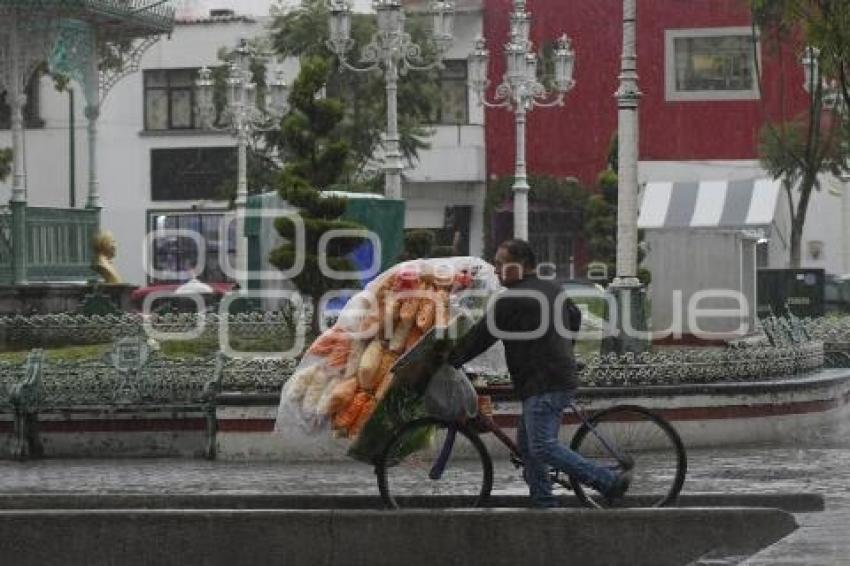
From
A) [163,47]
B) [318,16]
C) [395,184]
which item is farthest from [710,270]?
[163,47]

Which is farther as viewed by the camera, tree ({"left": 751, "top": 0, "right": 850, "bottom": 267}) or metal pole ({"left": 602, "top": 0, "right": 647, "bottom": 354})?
metal pole ({"left": 602, "top": 0, "right": 647, "bottom": 354})

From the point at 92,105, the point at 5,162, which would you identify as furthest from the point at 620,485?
the point at 5,162

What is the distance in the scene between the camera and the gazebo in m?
27.0

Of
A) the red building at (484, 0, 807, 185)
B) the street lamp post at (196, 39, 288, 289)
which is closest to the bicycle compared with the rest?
the street lamp post at (196, 39, 288, 289)

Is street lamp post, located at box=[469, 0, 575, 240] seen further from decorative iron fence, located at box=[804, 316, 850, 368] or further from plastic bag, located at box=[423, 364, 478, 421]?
plastic bag, located at box=[423, 364, 478, 421]

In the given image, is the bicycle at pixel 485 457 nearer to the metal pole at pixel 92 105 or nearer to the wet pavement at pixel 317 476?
the wet pavement at pixel 317 476

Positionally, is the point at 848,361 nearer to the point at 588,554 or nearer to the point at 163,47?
the point at 588,554

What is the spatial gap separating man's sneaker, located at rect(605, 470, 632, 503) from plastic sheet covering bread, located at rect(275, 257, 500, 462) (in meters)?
1.30

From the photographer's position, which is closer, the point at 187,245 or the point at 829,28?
the point at 829,28

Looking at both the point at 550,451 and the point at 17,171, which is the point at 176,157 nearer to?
the point at 17,171

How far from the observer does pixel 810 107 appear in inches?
1410

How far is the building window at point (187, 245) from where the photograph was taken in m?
53.5

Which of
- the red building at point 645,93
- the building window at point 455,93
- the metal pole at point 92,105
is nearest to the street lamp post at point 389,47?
the metal pole at point 92,105

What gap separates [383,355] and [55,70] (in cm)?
1681
